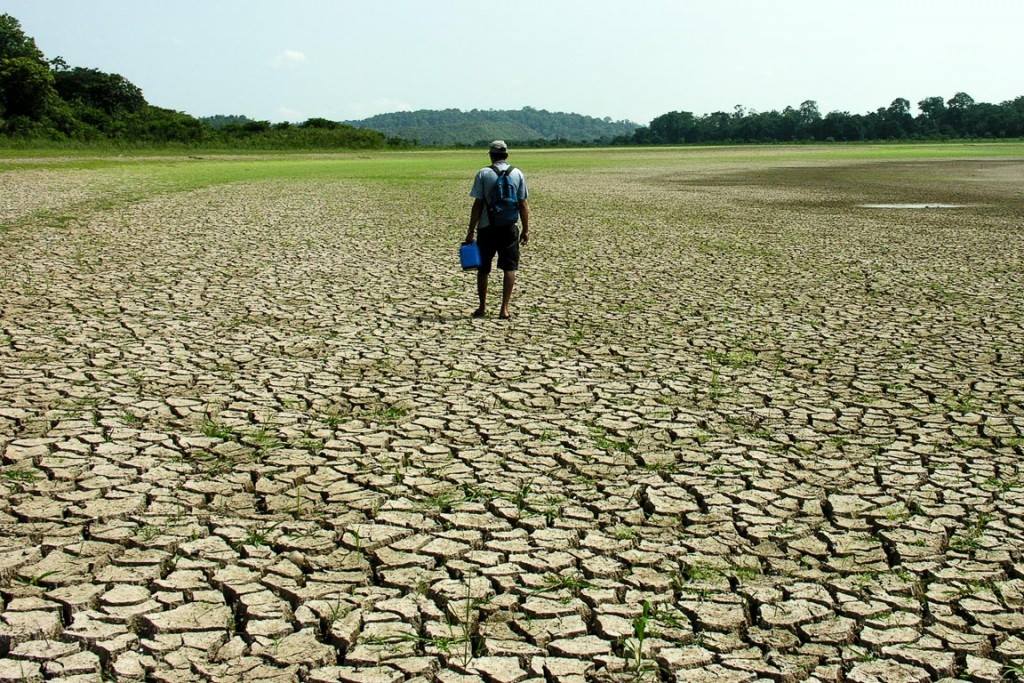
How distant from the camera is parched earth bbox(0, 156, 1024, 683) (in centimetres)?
369

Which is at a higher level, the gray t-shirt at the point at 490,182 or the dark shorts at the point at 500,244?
the gray t-shirt at the point at 490,182

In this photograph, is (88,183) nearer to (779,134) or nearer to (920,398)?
(920,398)

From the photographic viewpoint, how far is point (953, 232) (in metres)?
18.5

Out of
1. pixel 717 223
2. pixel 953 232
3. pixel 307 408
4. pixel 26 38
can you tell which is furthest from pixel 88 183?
pixel 26 38

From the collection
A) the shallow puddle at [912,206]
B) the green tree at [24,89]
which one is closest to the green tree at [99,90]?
the green tree at [24,89]

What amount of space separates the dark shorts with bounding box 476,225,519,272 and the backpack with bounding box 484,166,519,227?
0.08 m

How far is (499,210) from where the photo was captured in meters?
9.63

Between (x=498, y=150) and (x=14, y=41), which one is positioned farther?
(x=14, y=41)

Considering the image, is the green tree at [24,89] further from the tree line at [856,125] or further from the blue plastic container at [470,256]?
the tree line at [856,125]

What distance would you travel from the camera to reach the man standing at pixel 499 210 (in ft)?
31.1

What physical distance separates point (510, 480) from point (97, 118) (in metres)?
78.4

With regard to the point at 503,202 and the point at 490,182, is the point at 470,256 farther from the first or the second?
the point at 490,182

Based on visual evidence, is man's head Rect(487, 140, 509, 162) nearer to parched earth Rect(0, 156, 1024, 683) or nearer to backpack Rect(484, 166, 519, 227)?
backpack Rect(484, 166, 519, 227)

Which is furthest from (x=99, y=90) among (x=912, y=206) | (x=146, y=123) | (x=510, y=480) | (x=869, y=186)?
(x=510, y=480)
